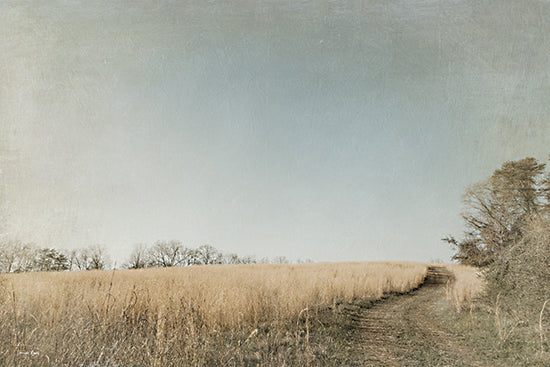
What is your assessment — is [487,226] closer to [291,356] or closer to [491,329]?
[491,329]

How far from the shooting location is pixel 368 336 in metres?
6.68

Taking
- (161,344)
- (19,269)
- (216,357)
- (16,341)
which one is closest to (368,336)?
(216,357)

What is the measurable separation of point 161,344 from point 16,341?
1.54m

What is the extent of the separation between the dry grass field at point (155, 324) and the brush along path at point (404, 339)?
1.06 metres

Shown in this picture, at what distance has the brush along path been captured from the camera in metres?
5.24

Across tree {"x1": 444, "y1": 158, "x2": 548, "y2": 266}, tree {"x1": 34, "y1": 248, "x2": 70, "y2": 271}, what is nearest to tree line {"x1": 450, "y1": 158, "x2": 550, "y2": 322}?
tree {"x1": 444, "y1": 158, "x2": 548, "y2": 266}

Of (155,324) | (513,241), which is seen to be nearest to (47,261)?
(155,324)

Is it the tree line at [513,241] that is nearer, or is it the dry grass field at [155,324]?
the dry grass field at [155,324]

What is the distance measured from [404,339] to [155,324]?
547 centimetres

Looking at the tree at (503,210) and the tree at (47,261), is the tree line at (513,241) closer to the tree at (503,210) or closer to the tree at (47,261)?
the tree at (503,210)

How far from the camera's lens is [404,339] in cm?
653

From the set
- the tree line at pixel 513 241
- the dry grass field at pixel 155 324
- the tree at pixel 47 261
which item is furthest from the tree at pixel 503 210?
the tree at pixel 47 261

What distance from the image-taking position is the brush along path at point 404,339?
524 cm

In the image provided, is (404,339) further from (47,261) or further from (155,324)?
(47,261)
